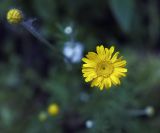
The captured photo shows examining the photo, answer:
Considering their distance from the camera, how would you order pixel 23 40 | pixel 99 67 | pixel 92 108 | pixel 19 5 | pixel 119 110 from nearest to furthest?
pixel 99 67, pixel 119 110, pixel 92 108, pixel 19 5, pixel 23 40

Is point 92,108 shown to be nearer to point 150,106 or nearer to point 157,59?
point 150,106

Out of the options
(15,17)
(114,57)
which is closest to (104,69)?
(114,57)

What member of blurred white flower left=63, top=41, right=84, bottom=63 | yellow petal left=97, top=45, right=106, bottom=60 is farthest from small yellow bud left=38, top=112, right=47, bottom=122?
yellow petal left=97, top=45, right=106, bottom=60

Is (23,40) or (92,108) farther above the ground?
(23,40)

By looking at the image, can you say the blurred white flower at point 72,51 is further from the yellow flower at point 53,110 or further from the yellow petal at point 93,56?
the yellow petal at point 93,56

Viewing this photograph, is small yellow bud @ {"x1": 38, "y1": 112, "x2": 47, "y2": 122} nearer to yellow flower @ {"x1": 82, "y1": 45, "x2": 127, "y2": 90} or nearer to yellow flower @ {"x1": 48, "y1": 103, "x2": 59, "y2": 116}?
yellow flower @ {"x1": 48, "y1": 103, "x2": 59, "y2": 116}

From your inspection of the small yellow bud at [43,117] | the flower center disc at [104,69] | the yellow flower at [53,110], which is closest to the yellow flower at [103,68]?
the flower center disc at [104,69]

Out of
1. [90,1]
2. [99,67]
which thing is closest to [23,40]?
[90,1]
